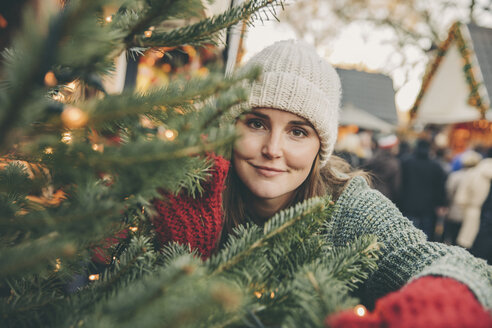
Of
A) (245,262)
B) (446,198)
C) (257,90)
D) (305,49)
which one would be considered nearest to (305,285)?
(245,262)

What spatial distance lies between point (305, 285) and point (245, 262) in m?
0.13

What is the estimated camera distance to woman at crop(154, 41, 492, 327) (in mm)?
747

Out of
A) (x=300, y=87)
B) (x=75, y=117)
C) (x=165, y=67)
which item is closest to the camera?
(x=75, y=117)

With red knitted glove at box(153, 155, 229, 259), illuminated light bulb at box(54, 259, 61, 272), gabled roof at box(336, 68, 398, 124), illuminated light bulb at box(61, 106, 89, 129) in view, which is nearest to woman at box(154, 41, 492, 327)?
red knitted glove at box(153, 155, 229, 259)

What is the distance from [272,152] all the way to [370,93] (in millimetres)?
13426

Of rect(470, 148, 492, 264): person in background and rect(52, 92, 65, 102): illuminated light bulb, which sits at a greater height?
rect(52, 92, 65, 102): illuminated light bulb

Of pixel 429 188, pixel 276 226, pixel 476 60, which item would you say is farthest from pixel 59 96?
pixel 476 60

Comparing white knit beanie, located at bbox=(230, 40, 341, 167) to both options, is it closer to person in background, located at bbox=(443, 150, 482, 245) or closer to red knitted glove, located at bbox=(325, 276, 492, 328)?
red knitted glove, located at bbox=(325, 276, 492, 328)

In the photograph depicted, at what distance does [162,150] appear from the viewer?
440mm

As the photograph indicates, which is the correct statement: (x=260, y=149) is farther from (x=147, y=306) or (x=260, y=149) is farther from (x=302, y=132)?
(x=147, y=306)

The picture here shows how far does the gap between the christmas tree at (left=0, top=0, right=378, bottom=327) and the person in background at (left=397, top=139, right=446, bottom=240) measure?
545 centimetres

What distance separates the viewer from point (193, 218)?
41.0 inches

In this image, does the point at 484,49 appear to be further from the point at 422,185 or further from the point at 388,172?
the point at 388,172

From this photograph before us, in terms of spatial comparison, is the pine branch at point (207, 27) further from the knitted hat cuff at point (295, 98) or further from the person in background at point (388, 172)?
the person in background at point (388, 172)
